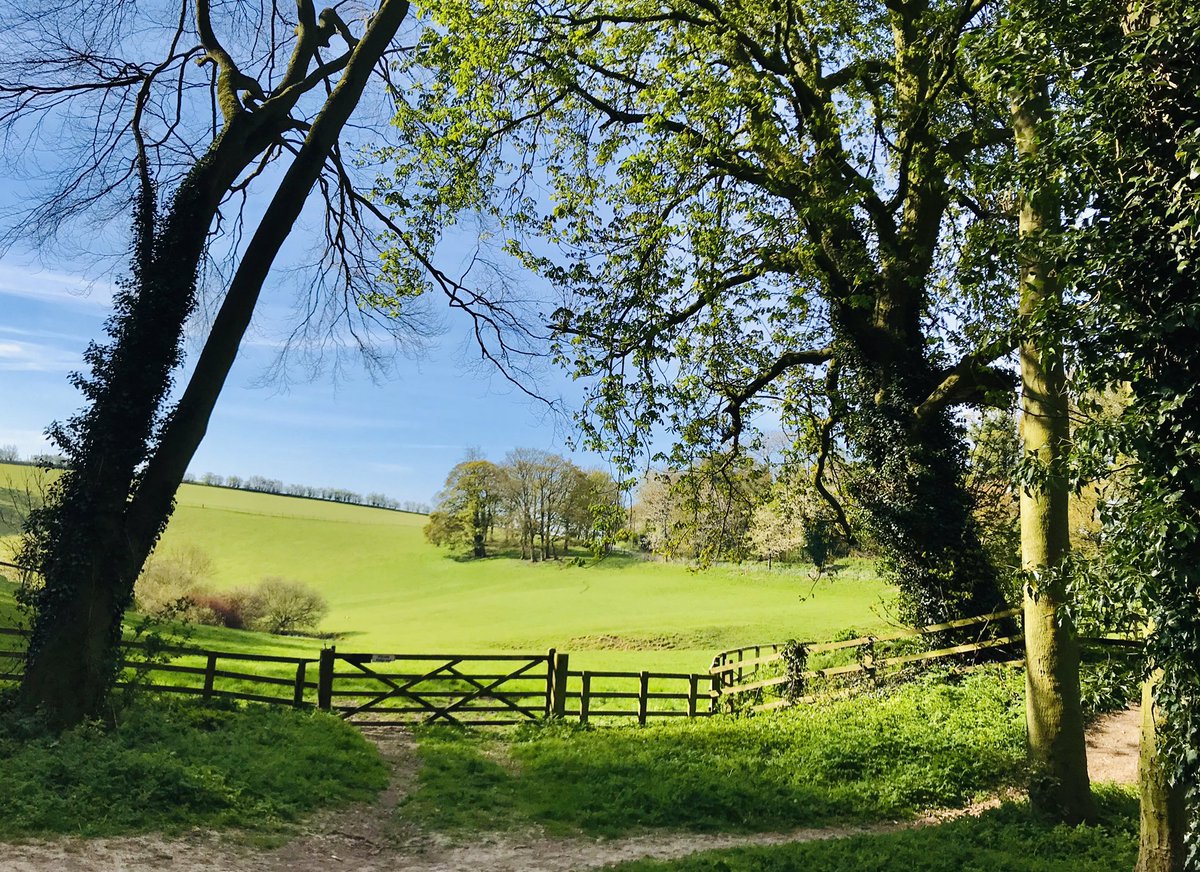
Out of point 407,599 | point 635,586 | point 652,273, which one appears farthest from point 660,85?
point 407,599

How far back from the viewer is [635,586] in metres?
45.7

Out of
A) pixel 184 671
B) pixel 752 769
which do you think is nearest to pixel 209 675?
pixel 184 671

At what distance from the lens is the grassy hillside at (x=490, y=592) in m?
31.6

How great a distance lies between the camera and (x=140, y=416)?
1091 cm

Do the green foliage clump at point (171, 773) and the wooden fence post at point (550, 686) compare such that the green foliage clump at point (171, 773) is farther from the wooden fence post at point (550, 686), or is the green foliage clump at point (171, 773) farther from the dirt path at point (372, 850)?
the wooden fence post at point (550, 686)

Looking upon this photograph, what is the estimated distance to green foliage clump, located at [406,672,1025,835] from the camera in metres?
8.92

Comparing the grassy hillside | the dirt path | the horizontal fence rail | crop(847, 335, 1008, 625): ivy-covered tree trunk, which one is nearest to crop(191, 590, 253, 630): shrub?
the grassy hillside

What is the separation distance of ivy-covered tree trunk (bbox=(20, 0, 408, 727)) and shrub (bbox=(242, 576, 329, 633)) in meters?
27.5

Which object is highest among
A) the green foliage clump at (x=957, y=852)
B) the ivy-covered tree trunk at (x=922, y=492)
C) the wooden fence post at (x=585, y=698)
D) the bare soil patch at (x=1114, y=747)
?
the ivy-covered tree trunk at (x=922, y=492)

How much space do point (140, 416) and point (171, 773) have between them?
5.43 m

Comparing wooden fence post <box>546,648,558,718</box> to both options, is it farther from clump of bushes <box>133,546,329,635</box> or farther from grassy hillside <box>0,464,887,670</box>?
clump of bushes <box>133,546,329,635</box>

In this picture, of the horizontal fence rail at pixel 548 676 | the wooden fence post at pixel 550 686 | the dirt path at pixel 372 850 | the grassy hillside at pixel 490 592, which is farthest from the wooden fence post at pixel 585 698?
the grassy hillside at pixel 490 592

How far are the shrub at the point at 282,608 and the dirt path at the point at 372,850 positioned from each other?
99.9 feet

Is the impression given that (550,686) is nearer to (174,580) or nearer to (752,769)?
(752,769)
